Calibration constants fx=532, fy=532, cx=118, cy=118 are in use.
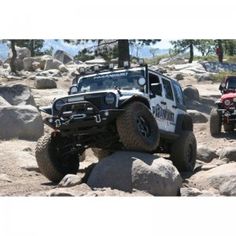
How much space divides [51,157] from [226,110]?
6.32 metres

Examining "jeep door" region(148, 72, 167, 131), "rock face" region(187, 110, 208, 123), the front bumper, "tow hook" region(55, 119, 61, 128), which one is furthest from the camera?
"rock face" region(187, 110, 208, 123)

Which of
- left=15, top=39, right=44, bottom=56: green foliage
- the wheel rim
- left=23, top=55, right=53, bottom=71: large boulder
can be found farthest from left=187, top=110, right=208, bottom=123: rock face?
left=23, top=55, right=53, bottom=71: large boulder

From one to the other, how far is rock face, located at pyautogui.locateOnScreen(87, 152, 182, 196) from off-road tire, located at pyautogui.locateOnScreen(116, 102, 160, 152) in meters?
0.15

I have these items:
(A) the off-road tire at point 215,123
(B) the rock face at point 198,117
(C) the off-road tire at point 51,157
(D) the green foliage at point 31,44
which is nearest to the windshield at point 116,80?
(C) the off-road tire at point 51,157

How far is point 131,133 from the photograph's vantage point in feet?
26.0

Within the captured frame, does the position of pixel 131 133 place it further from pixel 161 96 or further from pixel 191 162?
pixel 191 162

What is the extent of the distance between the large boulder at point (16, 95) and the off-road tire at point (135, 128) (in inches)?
312

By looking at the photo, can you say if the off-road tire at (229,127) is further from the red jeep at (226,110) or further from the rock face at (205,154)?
the rock face at (205,154)

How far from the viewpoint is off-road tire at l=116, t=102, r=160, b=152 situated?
312 inches

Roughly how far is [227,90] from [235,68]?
3.71 ft

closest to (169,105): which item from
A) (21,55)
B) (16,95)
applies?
(16,95)

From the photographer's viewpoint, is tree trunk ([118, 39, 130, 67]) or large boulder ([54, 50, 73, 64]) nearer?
tree trunk ([118, 39, 130, 67])

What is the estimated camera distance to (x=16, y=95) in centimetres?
1590

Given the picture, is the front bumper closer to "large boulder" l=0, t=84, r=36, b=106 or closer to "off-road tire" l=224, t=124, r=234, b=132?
"off-road tire" l=224, t=124, r=234, b=132
